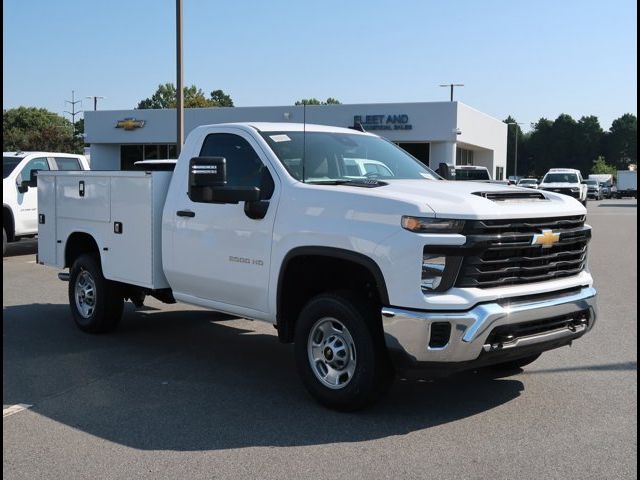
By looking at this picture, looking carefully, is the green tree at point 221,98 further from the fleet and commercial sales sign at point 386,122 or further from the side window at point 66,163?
the side window at point 66,163

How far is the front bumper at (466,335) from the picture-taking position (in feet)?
15.0

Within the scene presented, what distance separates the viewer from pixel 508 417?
5.06 metres

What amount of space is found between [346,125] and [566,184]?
1144 cm

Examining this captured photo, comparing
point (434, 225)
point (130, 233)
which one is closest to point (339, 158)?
point (434, 225)

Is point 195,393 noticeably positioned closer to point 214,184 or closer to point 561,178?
point 214,184

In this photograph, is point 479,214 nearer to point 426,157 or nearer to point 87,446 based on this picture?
point 87,446

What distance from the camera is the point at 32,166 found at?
14531 mm

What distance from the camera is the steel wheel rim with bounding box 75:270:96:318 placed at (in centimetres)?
766

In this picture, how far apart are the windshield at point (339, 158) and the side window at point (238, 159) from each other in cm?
19

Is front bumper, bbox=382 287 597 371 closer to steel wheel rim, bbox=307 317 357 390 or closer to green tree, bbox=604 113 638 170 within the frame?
steel wheel rim, bbox=307 317 357 390

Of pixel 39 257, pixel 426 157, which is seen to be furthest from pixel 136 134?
pixel 39 257

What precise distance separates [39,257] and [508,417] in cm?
577

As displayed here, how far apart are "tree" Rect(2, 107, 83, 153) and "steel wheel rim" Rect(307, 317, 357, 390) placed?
5344 cm

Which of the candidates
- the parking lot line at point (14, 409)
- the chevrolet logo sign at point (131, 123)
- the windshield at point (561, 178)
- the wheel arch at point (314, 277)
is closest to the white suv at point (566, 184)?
the windshield at point (561, 178)
